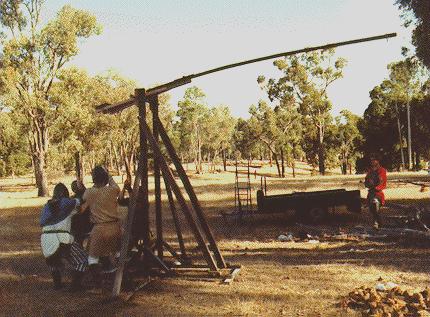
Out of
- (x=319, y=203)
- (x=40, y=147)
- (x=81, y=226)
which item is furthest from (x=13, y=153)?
(x=81, y=226)

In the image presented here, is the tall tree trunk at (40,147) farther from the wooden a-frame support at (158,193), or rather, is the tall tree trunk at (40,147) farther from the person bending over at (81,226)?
the wooden a-frame support at (158,193)

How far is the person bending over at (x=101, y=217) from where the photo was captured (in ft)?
21.3

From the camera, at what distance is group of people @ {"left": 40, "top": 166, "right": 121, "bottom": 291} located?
651 centimetres

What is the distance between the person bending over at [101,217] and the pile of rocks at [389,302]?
140 inches

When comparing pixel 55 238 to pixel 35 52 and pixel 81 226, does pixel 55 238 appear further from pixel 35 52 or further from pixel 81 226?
pixel 35 52

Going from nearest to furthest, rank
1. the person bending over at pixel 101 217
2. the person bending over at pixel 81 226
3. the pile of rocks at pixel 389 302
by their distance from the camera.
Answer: the pile of rocks at pixel 389 302
the person bending over at pixel 101 217
the person bending over at pixel 81 226

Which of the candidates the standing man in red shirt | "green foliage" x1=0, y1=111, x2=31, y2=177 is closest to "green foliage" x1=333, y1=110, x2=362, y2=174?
"green foliage" x1=0, y1=111, x2=31, y2=177

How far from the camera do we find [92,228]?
22.1 feet

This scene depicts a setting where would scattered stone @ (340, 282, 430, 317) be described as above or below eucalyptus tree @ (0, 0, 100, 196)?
below

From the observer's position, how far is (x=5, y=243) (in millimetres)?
12609

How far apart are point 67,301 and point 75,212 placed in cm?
138

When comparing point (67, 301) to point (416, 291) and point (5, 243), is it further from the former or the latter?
point (5, 243)

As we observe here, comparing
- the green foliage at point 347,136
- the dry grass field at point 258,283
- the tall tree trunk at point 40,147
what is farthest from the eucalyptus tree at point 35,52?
the green foliage at point 347,136

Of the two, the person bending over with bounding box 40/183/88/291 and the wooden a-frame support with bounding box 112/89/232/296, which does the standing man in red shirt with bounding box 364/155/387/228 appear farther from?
the person bending over with bounding box 40/183/88/291
